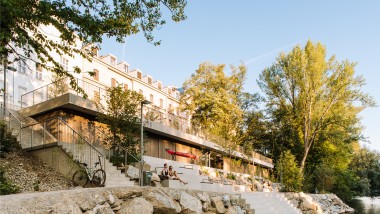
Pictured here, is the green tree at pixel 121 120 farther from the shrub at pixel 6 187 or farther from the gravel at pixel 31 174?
the shrub at pixel 6 187

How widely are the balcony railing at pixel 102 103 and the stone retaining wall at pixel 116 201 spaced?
23.6 feet

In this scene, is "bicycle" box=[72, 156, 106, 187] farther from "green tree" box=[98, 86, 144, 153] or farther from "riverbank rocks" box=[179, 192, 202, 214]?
"riverbank rocks" box=[179, 192, 202, 214]

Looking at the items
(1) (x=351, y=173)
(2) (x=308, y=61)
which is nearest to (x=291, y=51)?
(2) (x=308, y=61)

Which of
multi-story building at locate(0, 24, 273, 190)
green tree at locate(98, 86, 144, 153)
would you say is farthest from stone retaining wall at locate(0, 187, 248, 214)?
Result: green tree at locate(98, 86, 144, 153)

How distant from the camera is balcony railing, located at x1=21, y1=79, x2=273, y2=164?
22.0 m

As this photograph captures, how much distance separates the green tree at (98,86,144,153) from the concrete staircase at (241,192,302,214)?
5.99 metres

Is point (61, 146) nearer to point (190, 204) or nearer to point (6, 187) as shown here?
point (6, 187)

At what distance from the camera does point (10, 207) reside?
6535 millimetres

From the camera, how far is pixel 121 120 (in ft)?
59.4

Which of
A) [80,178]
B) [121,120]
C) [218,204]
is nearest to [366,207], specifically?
[218,204]

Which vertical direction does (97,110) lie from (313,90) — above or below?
below

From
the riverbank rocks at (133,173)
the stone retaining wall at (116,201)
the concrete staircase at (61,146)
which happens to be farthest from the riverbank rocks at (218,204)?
the riverbank rocks at (133,173)

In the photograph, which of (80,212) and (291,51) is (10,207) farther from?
(291,51)

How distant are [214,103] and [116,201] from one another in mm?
26679
